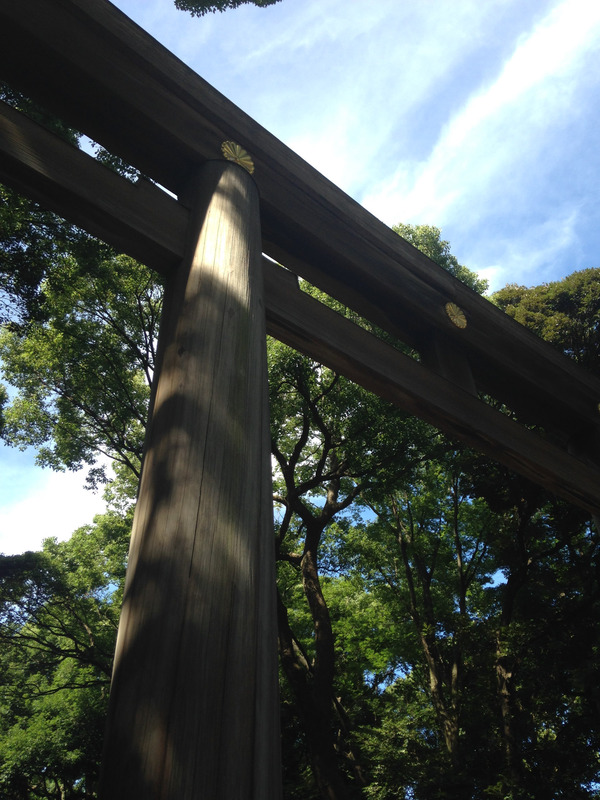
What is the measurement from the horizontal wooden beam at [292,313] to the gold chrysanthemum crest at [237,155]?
434 millimetres

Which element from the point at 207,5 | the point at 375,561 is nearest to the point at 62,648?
the point at 375,561

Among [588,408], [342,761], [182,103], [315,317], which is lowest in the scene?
[342,761]

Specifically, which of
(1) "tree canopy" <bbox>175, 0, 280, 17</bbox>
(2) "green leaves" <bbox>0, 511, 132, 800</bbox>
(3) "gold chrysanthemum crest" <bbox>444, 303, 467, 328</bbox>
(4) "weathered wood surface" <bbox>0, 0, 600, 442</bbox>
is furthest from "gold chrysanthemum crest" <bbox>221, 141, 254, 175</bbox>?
(2) "green leaves" <bbox>0, 511, 132, 800</bbox>

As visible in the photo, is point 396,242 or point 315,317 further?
point 396,242

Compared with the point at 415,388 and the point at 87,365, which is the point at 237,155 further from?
the point at 87,365

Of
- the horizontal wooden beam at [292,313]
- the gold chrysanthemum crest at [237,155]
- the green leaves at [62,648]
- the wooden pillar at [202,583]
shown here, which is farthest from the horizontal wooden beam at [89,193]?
the green leaves at [62,648]

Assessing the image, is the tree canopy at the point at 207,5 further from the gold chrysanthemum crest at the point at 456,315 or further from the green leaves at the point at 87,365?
the gold chrysanthemum crest at the point at 456,315

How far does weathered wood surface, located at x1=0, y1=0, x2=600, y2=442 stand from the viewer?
2.07 metres

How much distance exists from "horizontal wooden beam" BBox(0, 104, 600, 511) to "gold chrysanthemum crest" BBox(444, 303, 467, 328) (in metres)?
0.50

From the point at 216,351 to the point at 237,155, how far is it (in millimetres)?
1315

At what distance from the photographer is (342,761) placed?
12141 millimetres

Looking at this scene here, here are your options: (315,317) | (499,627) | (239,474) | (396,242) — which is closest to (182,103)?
(315,317)

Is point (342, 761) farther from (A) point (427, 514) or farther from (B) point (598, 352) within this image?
(B) point (598, 352)

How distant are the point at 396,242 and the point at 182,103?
134 cm
